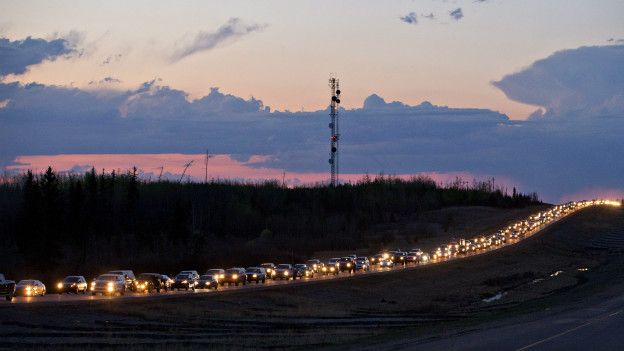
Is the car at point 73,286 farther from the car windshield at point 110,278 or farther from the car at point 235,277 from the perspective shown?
the car at point 235,277

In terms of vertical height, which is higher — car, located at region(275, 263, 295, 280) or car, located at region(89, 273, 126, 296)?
car, located at region(89, 273, 126, 296)

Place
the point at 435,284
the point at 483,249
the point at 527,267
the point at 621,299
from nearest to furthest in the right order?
the point at 621,299 → the point at 435,284 → the point at 527,267 → the point at 483,249

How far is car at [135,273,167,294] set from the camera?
233 feet

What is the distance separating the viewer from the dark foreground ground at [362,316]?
42438mm

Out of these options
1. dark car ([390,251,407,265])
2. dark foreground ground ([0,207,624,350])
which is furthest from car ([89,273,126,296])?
dark car ([390,251,407,265])

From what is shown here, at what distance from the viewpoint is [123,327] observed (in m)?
49.3

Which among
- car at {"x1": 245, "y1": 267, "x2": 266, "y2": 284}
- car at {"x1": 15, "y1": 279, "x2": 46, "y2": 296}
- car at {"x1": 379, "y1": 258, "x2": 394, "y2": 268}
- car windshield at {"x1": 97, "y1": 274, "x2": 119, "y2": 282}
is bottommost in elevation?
car at {"x1": 379, "y1": 258, "x2": 394, "y2": 268}

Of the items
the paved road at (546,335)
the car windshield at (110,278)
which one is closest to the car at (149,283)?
the car windshield at (110,278)

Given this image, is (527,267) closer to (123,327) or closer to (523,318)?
(523,318)

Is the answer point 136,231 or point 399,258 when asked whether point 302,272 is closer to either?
point 399,258

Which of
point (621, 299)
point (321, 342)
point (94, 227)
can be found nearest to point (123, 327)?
point (321, 342)

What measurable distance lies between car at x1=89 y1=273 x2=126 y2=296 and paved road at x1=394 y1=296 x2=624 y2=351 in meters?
28.2

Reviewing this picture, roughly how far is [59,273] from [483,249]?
6192 centimetres

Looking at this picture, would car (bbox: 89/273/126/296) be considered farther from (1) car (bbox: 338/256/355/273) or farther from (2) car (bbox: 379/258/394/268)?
(2) car (bbox: 379/258/394/268)
